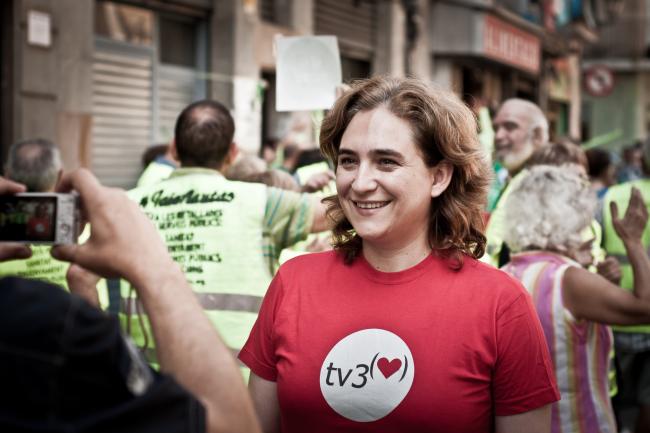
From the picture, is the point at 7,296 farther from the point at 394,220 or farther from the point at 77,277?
the point at 77,277

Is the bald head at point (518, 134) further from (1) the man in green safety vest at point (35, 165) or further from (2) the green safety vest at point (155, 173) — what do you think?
(1) the man in green safety vest at point (35, 165)

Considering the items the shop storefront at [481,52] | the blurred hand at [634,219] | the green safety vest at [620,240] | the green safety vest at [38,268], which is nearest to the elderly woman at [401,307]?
the blurred hand at [634,219]

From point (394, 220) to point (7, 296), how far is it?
1506 millimetres

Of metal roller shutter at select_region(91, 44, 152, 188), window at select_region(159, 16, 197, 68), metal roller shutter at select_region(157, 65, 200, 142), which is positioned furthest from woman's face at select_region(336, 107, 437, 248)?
window at select_region(159, 16, 197, 68)

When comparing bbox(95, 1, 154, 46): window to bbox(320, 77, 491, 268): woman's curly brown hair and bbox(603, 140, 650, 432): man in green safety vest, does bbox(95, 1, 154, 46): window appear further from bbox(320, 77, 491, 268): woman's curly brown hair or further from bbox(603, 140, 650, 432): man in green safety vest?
bbox(320, 77, 491, 268): woman's curly brown hair

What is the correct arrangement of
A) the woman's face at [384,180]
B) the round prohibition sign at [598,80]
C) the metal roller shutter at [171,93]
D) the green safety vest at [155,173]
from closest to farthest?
1. the woman's face at [384,180]
2. the green safety vest at [155,173]
3. the metal roller shutter at [171,93]
4. the round prohibition sign at [598,80]

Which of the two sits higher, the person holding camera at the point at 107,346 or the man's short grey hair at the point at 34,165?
the man's short grey hair at the point at 34,165

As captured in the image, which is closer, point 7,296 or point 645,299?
point 7,296

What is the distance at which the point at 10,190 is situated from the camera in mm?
1640

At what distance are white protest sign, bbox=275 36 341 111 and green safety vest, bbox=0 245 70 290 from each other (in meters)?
1.26

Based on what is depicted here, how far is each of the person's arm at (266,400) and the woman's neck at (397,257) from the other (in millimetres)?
453

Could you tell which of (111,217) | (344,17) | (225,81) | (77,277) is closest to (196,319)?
(111,217)

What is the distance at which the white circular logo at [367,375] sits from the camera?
242 centimetres

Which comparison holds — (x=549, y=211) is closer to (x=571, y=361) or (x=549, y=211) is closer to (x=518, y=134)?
(x=571, y=361)
